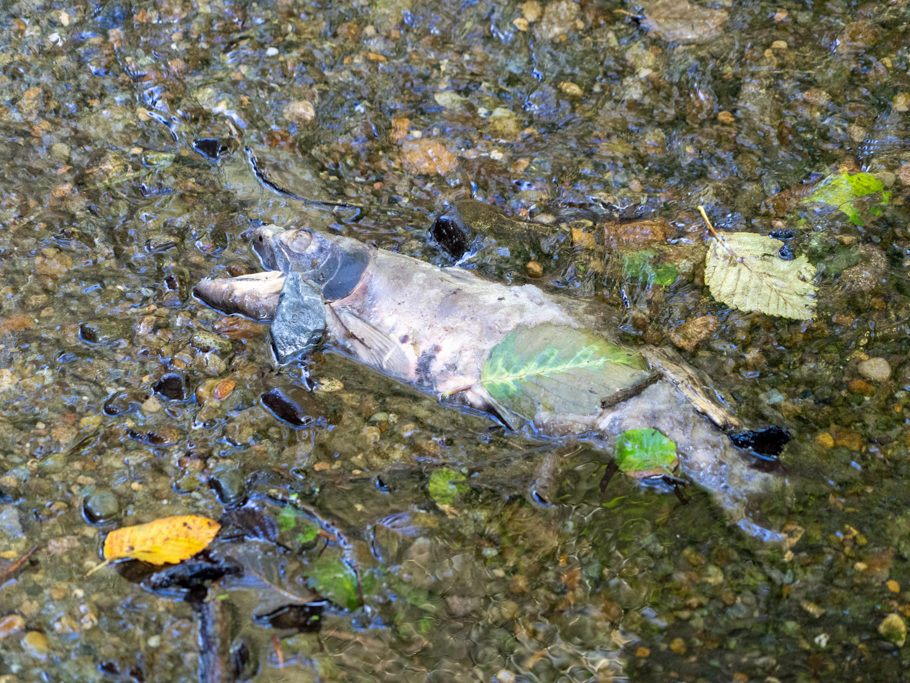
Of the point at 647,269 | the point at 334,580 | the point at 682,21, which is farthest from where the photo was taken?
the point at 682,21

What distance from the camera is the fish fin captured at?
2828mm

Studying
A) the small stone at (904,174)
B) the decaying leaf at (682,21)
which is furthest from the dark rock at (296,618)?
the decaying leaf at (682,21)

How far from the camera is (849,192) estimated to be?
323 centimetres

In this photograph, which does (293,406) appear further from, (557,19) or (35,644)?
(557,19)

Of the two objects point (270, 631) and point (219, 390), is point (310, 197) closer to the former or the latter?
point (219, 390)

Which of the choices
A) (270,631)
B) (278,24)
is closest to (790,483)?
(270,631)

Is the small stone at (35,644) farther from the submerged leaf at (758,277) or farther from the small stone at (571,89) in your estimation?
the small stone at (571,89)

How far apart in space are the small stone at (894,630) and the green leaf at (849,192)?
167 cm

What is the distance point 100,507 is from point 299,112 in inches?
83.3

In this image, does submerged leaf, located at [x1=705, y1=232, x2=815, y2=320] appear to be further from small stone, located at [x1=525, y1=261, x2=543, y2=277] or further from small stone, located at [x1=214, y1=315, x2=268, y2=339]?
small stone, located at [x1=214, y1=315, x2=268, y2=339]

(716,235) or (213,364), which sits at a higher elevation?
(716,235)

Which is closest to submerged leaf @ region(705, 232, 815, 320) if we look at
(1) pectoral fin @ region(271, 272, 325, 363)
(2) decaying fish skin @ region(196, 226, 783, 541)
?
(2) decaying fish skin @ region(196, 226, 783, 541)

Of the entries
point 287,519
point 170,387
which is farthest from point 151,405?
point 287,519

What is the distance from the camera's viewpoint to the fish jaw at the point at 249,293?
298 centimetres
